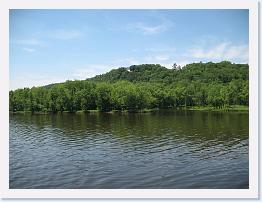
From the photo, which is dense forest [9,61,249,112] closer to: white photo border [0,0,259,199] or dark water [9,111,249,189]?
dark water [9,111,249,189]

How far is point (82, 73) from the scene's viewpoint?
25.4 feet

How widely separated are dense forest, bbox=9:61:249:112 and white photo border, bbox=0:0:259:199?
311cm

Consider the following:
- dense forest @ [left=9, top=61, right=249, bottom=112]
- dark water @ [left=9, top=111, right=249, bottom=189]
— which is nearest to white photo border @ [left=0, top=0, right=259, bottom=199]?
dark water @ [left=9, top=111, right=249, bottom=189]

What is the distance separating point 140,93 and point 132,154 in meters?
8.80

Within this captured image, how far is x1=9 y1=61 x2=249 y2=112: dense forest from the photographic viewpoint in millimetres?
11320
